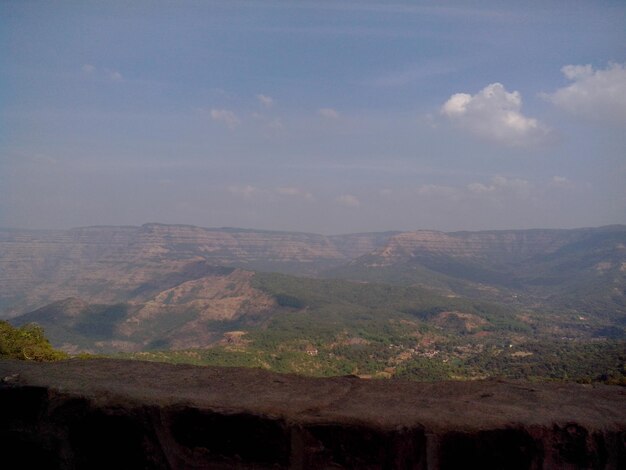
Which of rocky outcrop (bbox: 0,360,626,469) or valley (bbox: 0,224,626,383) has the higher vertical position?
rocky outcrop (bbox: 0,360,626,469)

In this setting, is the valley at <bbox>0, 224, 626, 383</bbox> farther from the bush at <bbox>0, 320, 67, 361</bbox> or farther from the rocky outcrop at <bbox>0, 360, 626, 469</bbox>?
the rocky outcrop at <bbox>0, 360, 626, 469</bbox>

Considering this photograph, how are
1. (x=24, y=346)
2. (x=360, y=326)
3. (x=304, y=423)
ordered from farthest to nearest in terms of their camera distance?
(x=360, y=326) → (x=24, y=346) → (x=304, y=423)

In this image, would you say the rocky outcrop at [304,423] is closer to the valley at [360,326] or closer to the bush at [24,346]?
the bush at [24,346]

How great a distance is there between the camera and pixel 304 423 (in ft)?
15.0

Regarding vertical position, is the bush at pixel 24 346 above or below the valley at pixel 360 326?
above

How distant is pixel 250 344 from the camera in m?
72.8

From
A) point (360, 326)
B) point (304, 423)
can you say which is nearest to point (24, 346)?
point (304, 423)

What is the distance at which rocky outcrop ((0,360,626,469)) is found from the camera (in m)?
4.31

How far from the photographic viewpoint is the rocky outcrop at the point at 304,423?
4.31 m

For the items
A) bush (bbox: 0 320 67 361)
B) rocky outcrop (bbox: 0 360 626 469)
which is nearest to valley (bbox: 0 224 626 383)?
bush (bbox: 0 320 67 361)

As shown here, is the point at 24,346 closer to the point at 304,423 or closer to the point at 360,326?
the point at 304,423

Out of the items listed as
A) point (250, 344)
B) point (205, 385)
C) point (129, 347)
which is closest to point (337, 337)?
point (250, 344)

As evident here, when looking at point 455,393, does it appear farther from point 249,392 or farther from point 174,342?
point 174,342

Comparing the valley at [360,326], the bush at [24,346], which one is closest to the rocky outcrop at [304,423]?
the bush at [24,346]
